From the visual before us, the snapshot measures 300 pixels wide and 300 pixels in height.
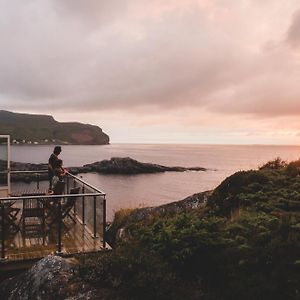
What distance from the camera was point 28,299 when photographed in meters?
7.00

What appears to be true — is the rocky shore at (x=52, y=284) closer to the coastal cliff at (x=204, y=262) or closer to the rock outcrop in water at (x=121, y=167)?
the coastal cliff at (x=204, y=262)

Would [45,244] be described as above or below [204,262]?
below

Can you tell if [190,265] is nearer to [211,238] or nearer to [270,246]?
[211,238]

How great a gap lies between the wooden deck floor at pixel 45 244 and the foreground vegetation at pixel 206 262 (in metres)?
2.38

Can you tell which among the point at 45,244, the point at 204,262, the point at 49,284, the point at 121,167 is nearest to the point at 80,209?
the point at 45,244

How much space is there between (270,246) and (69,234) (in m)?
6.00

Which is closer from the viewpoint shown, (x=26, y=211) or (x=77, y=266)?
(x=77, y=266)

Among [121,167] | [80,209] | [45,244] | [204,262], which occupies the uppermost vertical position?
[80,209]

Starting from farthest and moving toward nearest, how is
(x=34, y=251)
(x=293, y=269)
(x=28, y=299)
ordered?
(x=34, y=251)
(x=28, y=299)
(x=293, y=269)

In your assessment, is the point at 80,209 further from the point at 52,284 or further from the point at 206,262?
the point at 206,262

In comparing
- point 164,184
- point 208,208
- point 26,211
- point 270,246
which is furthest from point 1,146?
point 164,184

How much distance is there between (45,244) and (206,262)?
4.75 meters

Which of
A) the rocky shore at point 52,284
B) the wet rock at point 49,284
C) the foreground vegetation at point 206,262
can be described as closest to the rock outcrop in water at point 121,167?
the rocky shore at point 52,284

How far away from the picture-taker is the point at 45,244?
9805mm
